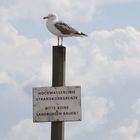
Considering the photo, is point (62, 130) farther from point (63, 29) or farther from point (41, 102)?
point (63, 29)

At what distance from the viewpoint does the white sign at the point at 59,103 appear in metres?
6.02

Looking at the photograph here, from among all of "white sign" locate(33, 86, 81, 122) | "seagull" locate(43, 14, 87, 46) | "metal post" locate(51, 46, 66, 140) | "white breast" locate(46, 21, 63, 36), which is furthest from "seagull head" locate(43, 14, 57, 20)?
"white sign" locate(33, 86, 81, 122)

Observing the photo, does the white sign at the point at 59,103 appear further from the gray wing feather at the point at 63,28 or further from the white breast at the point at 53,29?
the gray wing feather at the point at 63,28

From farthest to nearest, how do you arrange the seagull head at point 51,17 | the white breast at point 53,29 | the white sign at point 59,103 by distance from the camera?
the seagull head at point 51,17 → the white breast at point 53,29 → the white sign at point 59,103

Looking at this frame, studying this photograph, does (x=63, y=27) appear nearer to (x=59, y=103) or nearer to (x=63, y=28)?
(x=63, y=28)

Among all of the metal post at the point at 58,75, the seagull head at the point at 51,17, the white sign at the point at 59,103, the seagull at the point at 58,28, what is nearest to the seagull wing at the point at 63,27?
the seagull at the point at 58,28

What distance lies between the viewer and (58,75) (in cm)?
620

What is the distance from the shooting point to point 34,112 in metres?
6.22

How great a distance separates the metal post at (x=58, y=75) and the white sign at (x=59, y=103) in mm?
127

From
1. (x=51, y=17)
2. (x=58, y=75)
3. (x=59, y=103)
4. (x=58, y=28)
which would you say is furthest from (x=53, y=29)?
(x=59, y=103)

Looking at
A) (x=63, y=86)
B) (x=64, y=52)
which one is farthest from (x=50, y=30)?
(x=63, y=86)

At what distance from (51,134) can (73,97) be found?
655 millimetres

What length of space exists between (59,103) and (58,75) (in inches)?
17.8

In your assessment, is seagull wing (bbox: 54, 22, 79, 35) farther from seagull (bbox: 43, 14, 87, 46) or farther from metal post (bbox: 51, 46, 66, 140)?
metal post (bbox: 51, 46, 66, 140)
